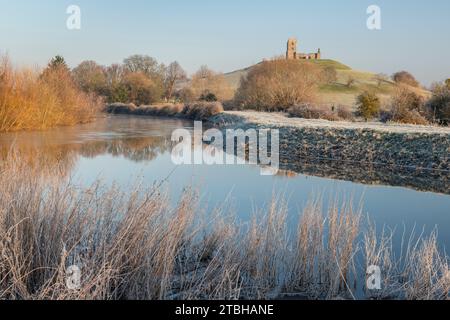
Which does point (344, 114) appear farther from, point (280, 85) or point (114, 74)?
point (114, 74)

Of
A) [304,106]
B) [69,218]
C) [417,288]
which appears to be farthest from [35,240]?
[304,106]

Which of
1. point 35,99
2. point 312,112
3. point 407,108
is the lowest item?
point 312,112

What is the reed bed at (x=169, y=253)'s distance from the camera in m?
3.96

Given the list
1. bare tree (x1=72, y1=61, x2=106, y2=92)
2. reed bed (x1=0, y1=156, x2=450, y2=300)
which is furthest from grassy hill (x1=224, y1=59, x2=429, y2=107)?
reed bed (x1=0, y1=156, x2=450, y2=300)

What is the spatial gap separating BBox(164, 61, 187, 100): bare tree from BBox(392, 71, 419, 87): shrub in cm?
3023

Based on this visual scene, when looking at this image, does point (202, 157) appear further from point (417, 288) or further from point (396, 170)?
point (417, 288)

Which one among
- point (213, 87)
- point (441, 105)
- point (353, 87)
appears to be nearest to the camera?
point (441, 105)

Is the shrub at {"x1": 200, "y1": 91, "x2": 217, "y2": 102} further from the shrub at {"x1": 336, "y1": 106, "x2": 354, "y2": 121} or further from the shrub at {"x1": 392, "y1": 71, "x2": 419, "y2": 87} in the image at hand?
the shrub at {"x1": 392, "y1": 71, "x2": 419, "y2": 87}

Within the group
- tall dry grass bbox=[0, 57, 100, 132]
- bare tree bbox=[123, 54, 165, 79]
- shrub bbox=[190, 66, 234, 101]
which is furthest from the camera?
bare tree bbox=[123, 54, 165, 79]

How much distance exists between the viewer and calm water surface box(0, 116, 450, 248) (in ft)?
24.1

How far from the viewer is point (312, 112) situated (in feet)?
99.0

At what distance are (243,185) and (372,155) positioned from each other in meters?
6.68

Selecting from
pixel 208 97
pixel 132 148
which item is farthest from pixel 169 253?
pixel 208 97
